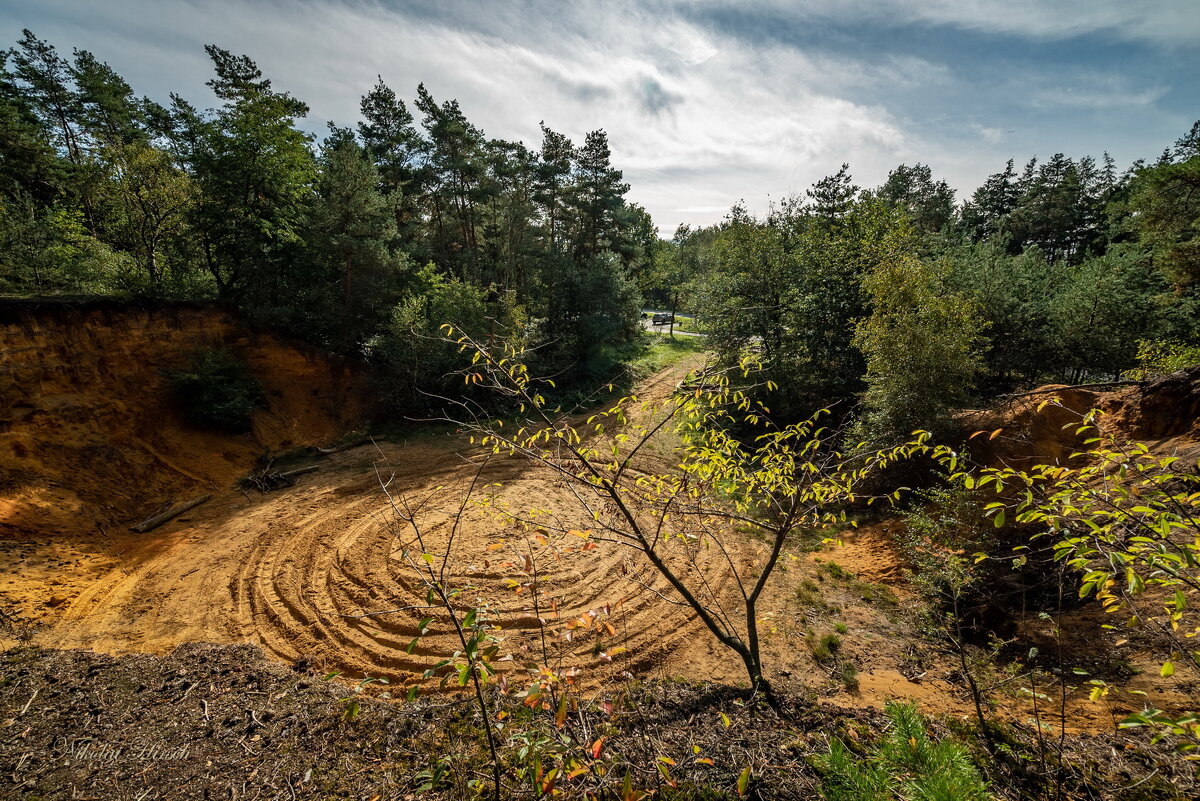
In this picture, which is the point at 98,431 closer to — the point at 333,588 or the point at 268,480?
the point at 268,480

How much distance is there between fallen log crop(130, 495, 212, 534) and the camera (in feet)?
29.6

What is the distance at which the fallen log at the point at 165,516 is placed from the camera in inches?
355

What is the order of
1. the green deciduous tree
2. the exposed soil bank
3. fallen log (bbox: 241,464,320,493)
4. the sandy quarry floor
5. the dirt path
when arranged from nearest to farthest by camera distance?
the sandy quarry floor < the dirt path < the exposed soil bank < the green deciduous tree < fallen log (bbox: 241,464,320,493)

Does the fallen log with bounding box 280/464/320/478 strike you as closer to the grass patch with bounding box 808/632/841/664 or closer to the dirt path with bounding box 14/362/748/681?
the dirt path with bounding box 14/362/748/681

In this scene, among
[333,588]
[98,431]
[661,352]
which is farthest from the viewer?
[661,352]

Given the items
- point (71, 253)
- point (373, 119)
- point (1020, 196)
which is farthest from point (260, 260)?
point (1020, 196)

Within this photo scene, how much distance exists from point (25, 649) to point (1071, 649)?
1303 cm

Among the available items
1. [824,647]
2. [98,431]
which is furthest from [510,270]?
[824,647]

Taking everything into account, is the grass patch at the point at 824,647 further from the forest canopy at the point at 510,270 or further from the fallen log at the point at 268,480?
the fallen log at the point at 268,480

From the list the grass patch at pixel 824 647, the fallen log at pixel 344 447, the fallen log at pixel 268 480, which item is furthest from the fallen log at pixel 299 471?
the grass patch at pixel 824 647

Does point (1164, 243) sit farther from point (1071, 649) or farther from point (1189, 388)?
point (1071, 649)

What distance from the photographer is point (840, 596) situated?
7512 mm

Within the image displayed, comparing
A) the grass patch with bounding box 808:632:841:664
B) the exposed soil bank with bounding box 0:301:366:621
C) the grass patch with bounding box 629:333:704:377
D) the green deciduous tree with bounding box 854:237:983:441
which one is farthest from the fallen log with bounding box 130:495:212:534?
the grass patch with bounding box 629:333:704:377

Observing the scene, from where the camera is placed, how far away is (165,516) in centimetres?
942
